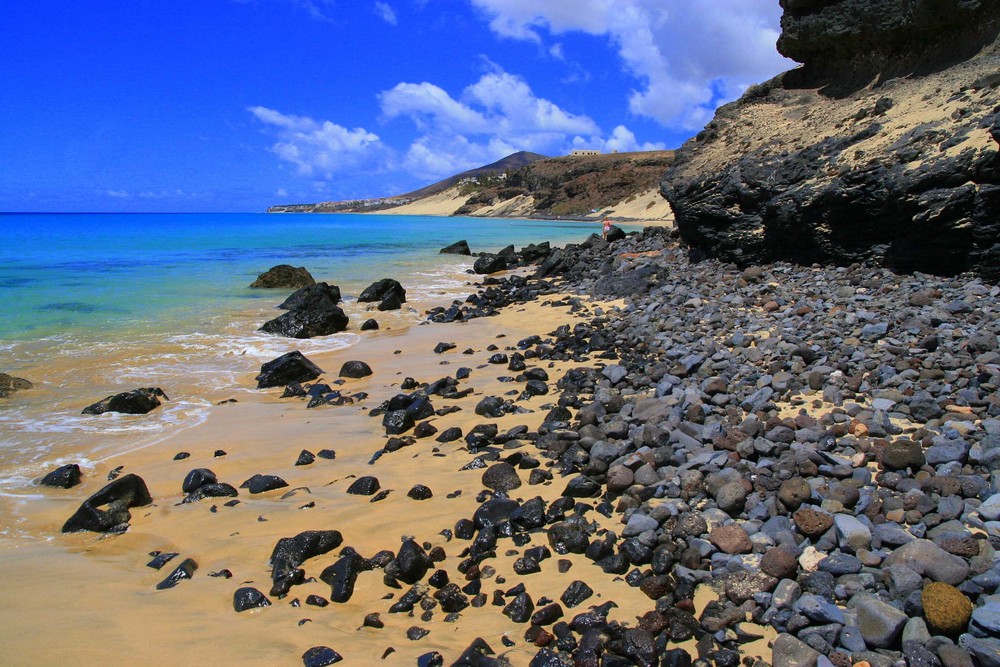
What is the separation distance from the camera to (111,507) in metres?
5.04

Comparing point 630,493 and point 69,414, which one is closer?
point 630,493

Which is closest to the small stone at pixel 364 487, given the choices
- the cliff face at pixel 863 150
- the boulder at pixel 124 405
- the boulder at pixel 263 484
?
the boulder at pixel 263 484

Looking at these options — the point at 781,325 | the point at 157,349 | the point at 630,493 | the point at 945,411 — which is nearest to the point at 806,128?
the point at 781,325

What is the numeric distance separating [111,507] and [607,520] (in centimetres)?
393

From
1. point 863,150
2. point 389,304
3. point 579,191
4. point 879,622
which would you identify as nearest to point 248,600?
point 879,622

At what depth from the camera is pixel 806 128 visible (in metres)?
12.6

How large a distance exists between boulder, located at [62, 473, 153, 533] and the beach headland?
0.34 ft

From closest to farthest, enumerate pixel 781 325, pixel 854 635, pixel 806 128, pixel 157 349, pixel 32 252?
pixel 854 635
pixel 781 325
pixel 157 349
pixel 806 128
pixel 32 252

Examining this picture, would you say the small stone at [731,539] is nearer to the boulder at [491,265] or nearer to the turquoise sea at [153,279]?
the turquoise sea at [153,279]

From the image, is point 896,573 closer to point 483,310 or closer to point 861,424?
point 861,424

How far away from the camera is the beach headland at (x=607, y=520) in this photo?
3.12m

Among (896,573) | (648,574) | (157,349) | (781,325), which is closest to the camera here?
(896,573)

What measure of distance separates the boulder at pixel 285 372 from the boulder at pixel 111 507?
12.6 feet

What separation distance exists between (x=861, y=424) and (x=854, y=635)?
2.25 meters
